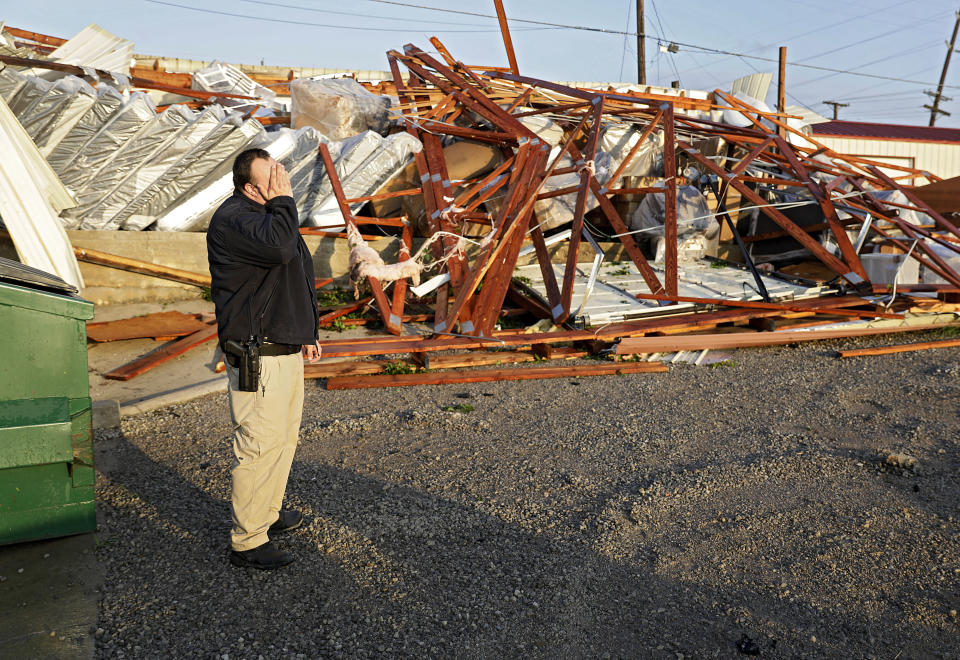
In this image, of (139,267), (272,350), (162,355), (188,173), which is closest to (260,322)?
(272,350)

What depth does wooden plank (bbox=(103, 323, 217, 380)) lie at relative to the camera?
569 centimetres

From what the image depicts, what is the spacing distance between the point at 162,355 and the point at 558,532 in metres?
4.32

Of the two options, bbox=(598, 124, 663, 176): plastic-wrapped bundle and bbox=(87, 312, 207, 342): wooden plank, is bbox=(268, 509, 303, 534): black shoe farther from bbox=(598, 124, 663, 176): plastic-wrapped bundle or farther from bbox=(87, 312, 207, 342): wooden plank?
bbox=(598, 124, 663, 176): plastic-wrapped bundle

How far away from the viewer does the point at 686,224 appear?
912 centimetres

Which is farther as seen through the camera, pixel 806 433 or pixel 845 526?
pixel 806 433

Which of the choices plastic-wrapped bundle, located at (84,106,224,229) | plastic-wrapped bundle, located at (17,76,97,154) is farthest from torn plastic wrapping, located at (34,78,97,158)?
plastic-wrapped bundle, located at (84,106,224,229)

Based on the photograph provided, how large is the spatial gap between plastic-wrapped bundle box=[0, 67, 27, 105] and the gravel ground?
554 centimetres

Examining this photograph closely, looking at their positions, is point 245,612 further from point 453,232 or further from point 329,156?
point 329,156

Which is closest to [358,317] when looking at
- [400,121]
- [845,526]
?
[400,121]

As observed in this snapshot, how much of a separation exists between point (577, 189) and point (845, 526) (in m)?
4.86

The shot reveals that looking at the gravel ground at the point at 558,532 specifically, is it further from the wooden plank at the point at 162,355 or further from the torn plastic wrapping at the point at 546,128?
the torn plastic wrapping at the point at 546,128

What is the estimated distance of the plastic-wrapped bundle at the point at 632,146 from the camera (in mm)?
9938

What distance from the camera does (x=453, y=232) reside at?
23.9ft

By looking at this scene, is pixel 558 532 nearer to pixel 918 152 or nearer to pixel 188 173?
pixel 188 173
